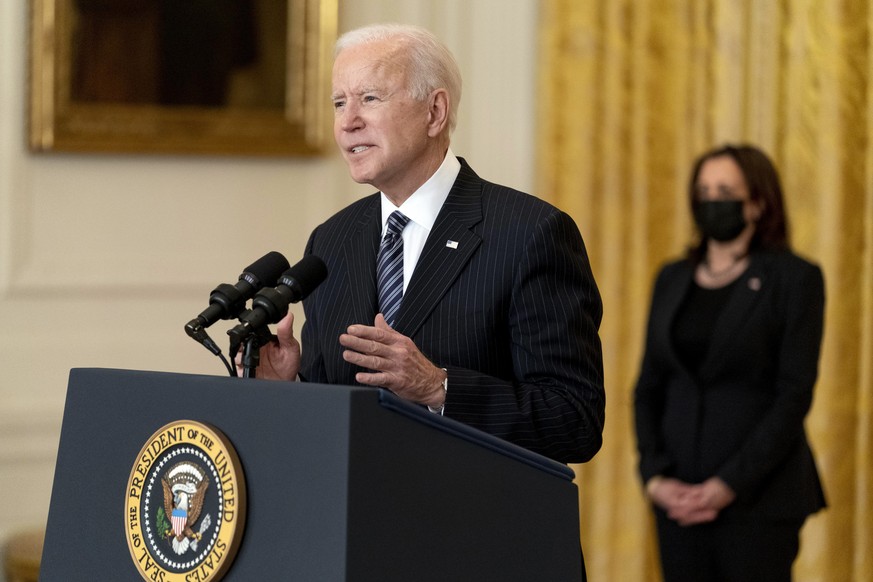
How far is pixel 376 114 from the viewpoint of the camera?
2.55 meters

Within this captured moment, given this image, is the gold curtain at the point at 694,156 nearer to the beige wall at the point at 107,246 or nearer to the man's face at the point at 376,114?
the beige wall at the point at 107,246

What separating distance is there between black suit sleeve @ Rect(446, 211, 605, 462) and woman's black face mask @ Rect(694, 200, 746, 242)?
2265mm

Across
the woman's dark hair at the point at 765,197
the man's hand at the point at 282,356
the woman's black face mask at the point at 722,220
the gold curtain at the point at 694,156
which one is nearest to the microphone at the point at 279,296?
the man's hand at the point at 282,356

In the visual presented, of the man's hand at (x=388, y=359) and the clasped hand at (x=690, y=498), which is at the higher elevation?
the man's hand at (x=388, y=359)

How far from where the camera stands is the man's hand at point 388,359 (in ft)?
6.25

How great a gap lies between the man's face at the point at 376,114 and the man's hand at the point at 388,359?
625 millimetres

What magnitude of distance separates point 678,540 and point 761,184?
1.45 m

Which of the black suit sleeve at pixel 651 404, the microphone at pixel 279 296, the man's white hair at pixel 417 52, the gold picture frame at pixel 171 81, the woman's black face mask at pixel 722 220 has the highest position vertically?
the gold picture frame at pixel 171 81

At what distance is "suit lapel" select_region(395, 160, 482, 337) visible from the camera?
2457mm

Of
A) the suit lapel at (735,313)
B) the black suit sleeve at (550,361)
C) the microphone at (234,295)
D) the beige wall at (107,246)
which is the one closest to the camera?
the microphone at (234,295)

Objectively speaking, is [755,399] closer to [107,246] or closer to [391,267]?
[391,267]

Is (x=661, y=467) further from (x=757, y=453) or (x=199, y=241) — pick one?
(x=199, y=241)

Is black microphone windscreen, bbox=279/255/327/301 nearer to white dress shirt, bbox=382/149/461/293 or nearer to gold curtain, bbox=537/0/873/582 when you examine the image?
white dress shirt, bbox=382/149/461/293

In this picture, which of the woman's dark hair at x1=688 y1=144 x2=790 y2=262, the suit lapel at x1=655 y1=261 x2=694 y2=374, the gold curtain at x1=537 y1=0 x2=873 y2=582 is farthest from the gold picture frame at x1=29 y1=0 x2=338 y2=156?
the woman's dark hair at x1=688 y1=144 x2=790 y2=262
